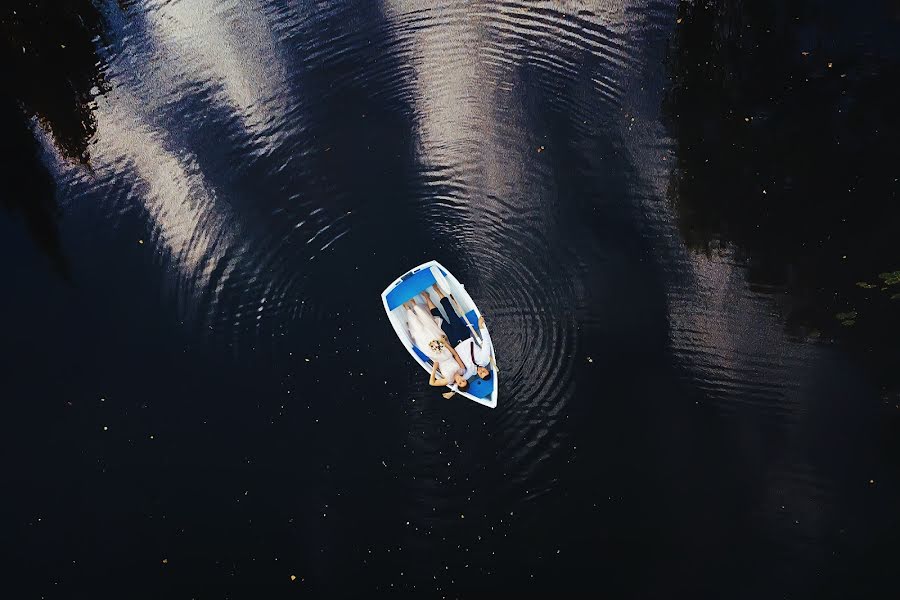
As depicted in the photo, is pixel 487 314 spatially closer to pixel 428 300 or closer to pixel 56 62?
pixel 428 300

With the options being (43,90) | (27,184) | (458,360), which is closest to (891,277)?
(458,360)

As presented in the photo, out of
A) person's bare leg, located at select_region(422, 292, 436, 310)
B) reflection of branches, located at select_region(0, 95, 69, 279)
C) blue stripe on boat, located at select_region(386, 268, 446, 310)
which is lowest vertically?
person's bare leg, located at select_region(422, 292, 436, 310)

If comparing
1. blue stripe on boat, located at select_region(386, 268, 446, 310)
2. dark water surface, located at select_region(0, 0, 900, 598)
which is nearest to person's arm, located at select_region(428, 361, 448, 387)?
dark water surface, located at select_region(0, 0, 900, 598)

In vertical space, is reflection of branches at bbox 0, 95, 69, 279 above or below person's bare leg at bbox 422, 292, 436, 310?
above

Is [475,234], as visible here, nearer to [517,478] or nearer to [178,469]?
[517,478]

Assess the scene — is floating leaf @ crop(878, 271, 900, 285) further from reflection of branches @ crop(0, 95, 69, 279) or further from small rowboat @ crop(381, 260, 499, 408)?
reflection of branches @ crop(0, 95, 69, 279)

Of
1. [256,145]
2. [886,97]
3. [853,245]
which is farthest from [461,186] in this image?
[886,97]
